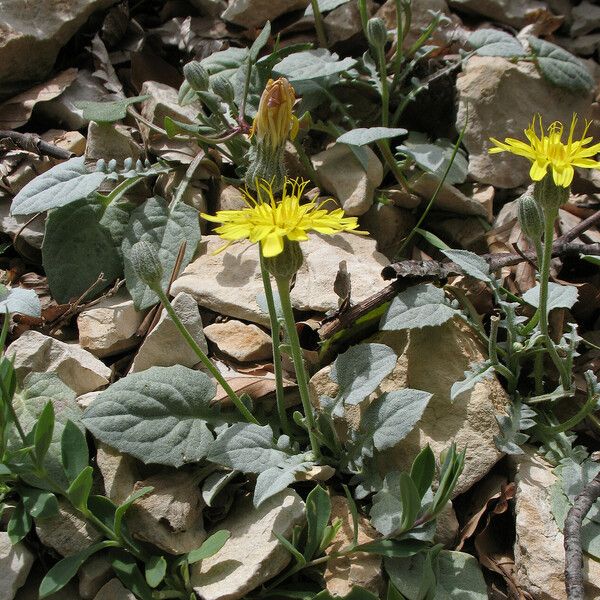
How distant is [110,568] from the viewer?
245cm

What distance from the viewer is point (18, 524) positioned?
241cm

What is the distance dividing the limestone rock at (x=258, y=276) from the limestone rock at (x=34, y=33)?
1382 millimetres

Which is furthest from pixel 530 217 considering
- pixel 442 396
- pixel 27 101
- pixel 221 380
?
pixel 27 101

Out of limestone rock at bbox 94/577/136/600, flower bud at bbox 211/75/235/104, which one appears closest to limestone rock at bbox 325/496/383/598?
limestone rock at bbox 94/577/136/600

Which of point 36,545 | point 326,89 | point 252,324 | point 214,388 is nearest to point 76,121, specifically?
point 326,89

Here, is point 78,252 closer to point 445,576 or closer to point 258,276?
point 258,276

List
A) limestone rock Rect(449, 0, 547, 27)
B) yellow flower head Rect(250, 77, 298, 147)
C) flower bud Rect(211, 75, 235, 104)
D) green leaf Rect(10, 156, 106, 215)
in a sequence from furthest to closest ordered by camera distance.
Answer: limestone rock Rect(449, 0, 547, 27) → flower bud Rect(211, 75, 235, 104) → green leaf Rect(10, 156, 106, 215) → yellow flower head Rect(250, 77, 298, 147)

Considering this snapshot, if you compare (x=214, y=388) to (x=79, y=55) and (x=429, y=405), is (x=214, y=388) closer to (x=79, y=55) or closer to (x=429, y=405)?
(x=429, y=405)

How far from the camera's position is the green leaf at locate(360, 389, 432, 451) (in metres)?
2.54

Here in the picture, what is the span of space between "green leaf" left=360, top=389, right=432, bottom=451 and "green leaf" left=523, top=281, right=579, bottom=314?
0.65 metres

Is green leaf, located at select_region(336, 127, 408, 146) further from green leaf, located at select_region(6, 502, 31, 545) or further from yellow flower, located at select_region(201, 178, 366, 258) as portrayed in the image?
green leaf, located at select_region(6, 502, 31, 545)

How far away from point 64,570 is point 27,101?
7.84 feet

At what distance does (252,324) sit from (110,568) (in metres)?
1.06

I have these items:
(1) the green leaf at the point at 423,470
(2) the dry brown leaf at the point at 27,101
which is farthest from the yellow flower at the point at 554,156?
(2) the dry brown leaf at the point at 27,101
